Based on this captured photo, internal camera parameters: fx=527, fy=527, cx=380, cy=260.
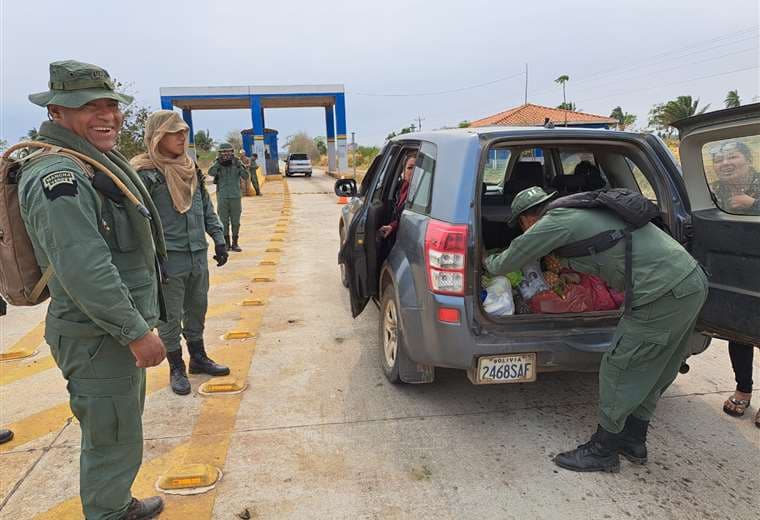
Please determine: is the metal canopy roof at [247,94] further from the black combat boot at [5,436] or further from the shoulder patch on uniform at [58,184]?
the shoulder patch on uniform at [58,184]

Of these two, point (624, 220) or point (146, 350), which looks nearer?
point (146, 350)

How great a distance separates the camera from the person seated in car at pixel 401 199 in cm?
375

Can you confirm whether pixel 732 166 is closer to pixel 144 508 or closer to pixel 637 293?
pixel 637 293

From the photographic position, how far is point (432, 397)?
11.6ft

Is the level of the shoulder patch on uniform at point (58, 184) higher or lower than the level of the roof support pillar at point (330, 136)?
lower

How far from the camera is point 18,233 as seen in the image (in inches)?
75.4

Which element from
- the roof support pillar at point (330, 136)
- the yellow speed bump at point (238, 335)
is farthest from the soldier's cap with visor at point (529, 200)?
the roof support pillar at point (330, 136)

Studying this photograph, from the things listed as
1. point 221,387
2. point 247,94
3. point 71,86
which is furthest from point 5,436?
point 247,94

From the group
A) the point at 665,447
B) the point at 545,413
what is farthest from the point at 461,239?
the point at 665,447

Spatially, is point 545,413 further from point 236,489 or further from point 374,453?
point 236,489

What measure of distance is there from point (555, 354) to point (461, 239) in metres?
0.84

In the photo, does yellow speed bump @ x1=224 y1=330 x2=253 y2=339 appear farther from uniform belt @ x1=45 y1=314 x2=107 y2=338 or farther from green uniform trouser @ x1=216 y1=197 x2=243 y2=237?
green uniform trouser @ x1=216 y1=197 x2=243 y2=237

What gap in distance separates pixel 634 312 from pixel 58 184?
2494 millimetres

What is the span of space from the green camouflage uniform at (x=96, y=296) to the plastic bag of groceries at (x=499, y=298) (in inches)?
68.2
